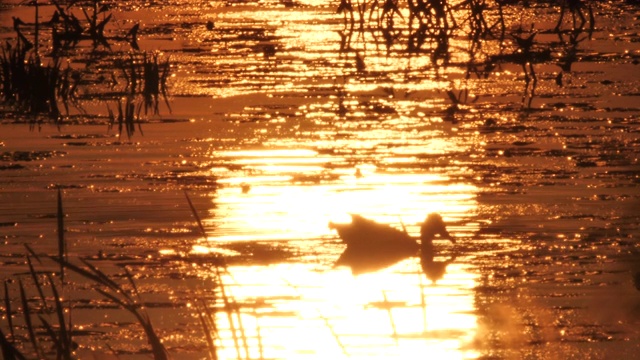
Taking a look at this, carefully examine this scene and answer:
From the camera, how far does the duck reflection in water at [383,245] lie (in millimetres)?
7828

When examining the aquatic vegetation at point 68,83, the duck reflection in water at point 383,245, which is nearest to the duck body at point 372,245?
the duck reflection in water at point 383,245

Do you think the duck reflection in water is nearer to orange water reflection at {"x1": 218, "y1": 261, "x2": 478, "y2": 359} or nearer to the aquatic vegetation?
orange water reflection at {"x1": 218, "y1": 261, "x2": 478, "y2": 359}

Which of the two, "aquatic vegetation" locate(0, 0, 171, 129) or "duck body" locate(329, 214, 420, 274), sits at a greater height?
"duck body" locate(329, 214, 420, 274)

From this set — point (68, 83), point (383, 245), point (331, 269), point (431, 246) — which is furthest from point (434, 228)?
point (68, 83)

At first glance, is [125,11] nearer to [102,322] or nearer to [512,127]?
[512,127]

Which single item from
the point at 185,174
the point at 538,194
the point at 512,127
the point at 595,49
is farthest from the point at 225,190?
the point at 595,49

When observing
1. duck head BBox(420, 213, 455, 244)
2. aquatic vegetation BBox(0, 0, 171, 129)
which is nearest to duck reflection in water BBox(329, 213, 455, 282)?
duck head BBox(420, 213, 455, 244)

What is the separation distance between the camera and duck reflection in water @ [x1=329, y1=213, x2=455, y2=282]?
25.7 feet

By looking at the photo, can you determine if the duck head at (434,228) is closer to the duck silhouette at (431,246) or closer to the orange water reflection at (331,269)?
the duck silhouette at (431,246)

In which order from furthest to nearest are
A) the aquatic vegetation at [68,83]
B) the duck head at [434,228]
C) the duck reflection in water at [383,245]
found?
the aquatic vegetation at [68,83] → the duck head at [434,228] → the duck reflection in water at [383,245]

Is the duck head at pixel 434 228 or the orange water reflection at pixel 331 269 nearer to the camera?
the orange water reflection at pixel 331 269

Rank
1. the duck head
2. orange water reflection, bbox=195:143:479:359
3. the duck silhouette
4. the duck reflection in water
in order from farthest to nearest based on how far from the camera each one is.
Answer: the duck head → the duck reflection in water → the duck silhouette → orange water reflection, bbox=195:143:479:359

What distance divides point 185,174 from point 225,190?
2.07ft

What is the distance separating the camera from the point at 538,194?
9.48 metres
